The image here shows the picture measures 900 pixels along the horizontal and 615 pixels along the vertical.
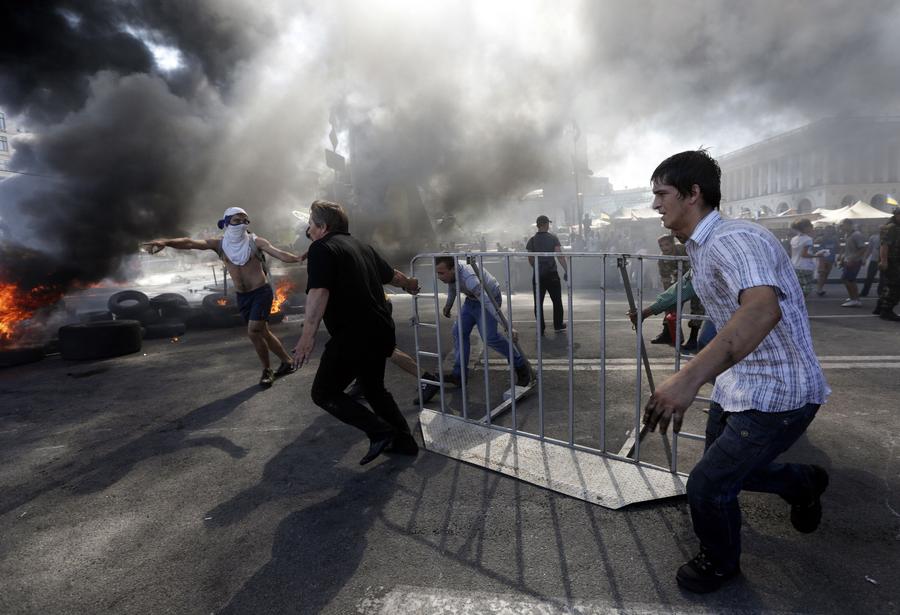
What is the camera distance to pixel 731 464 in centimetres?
172

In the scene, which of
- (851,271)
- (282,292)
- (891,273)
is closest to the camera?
(891,273)

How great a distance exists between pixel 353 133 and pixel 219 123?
499 centimetres

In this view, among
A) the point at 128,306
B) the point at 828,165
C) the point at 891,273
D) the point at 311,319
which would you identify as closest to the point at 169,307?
the point at 128,306

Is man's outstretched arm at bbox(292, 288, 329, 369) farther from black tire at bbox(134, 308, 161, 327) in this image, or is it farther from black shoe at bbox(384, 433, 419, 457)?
black tire at bbox(134, 308, 161, 327)

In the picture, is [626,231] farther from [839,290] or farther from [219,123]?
[219,123]

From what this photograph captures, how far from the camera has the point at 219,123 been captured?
1344cm

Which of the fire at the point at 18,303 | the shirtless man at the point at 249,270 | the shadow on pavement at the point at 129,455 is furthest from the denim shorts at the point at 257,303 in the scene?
A: the fire at the point at 18,303

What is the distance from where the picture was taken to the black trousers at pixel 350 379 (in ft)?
10.1

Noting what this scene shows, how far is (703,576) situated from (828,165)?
199 feet

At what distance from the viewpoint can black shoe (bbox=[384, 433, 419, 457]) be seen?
3348 millimetres

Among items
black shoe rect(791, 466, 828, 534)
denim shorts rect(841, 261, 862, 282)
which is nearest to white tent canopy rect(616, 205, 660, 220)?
denim shorts rect(841, 261, 862, 282)

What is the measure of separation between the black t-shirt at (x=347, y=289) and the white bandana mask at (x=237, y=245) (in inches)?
92.7

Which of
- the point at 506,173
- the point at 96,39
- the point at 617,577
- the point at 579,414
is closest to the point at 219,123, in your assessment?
the point at 96,39

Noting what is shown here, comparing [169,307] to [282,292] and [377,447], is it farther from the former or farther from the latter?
[377,447]
